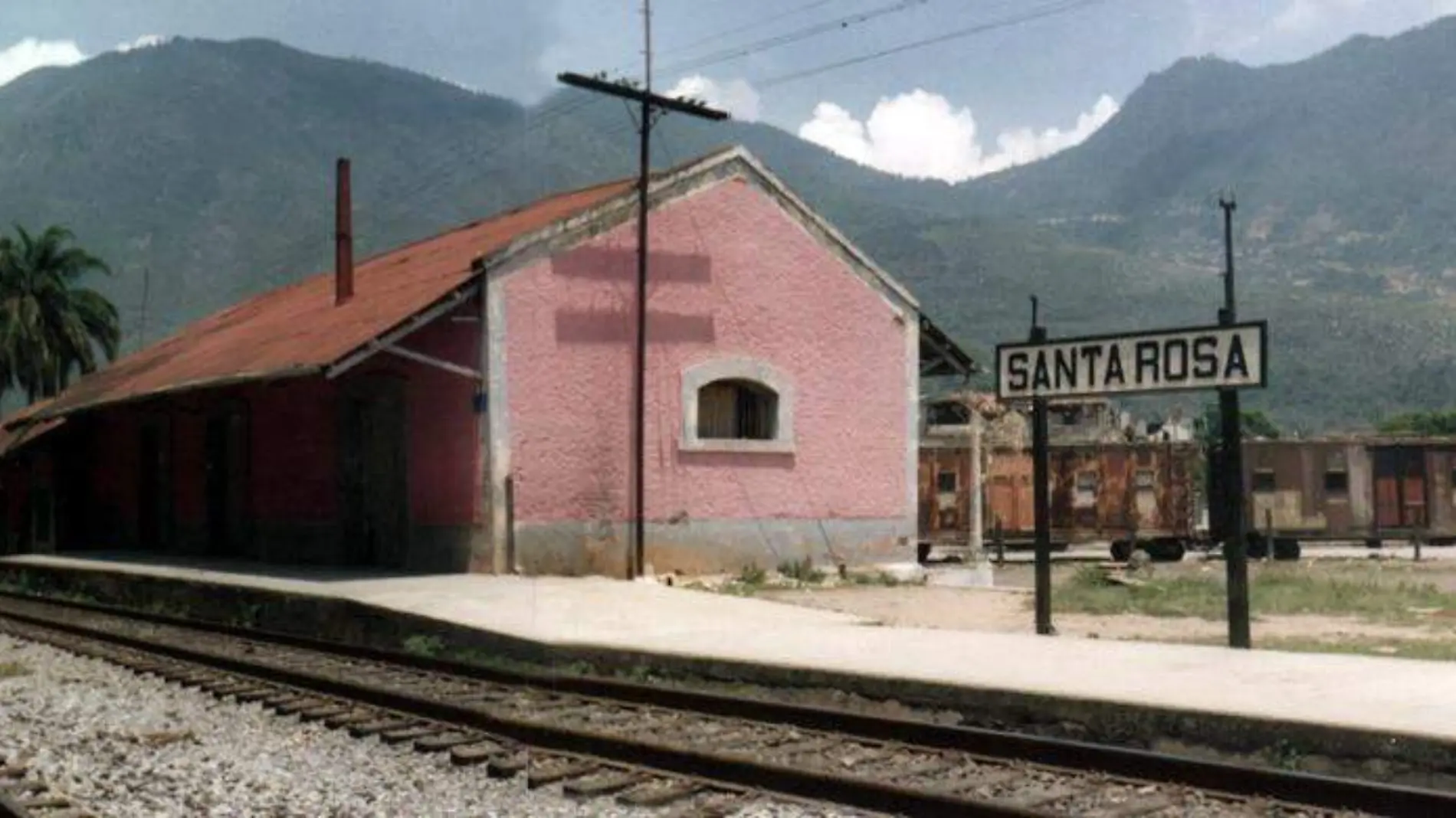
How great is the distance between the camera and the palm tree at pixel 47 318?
58.5 m

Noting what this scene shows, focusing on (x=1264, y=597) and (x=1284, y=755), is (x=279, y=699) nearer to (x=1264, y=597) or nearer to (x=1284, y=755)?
(x=1284, y=755)

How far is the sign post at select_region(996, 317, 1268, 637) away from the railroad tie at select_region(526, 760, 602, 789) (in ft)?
17.6

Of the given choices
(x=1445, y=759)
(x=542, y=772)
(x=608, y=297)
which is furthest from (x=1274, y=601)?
(x=542, y=772)

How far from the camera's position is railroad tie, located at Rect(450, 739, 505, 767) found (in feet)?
27.1

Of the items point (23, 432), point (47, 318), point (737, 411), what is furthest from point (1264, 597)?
point (47, 318)

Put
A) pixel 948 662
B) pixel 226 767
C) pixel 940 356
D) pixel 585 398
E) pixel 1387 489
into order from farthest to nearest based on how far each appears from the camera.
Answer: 1. pixel 1387 489
2. pixel 940 356
3. pixel 585 398
4. pixel 948 662
5. pixel 226 767

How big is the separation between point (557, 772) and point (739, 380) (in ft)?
43.3

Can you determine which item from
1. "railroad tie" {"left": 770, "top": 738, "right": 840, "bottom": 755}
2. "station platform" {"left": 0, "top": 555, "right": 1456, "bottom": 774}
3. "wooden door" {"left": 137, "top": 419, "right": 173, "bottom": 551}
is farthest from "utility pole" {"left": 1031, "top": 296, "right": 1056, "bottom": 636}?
"wooden door" {"left": 137, "top": 419, "right": 173, "bottom": 551}

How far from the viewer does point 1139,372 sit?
1200 cm

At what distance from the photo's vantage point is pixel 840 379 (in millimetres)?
21547

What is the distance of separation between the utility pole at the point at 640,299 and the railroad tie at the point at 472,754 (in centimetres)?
1055

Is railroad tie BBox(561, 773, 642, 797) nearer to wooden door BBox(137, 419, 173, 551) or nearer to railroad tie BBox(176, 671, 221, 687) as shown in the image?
railroad tie BBox(176, 671, 221, 687)

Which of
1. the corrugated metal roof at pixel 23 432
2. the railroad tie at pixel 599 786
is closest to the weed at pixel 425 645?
the railroad tie at pixel 599 786

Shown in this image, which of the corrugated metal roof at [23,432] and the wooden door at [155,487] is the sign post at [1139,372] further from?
the corrugated metal roof at [23,432]
